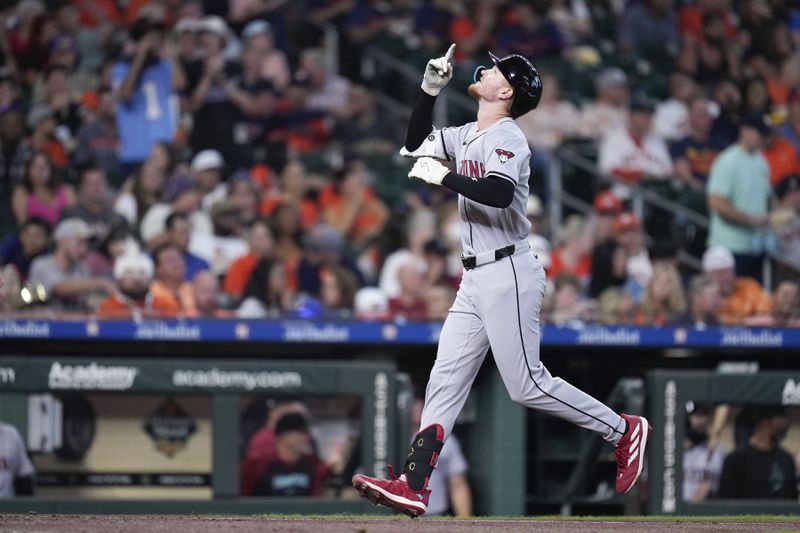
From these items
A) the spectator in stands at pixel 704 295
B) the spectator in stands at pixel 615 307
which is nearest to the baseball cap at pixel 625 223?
the spectator in stands at pixel 615 307

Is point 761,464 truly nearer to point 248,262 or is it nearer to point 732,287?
point 732,287

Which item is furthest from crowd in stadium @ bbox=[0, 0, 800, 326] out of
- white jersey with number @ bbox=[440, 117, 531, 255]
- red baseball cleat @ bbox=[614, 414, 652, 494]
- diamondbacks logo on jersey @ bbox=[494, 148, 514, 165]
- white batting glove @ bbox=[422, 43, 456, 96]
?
diamondbacks logo on jersey @ bbox=[494, 148, 514, 165]

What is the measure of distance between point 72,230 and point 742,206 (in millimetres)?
4889

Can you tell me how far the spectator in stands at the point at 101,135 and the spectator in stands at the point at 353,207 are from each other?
5.34 feet

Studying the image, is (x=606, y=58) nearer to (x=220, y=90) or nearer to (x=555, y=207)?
(x=555, y=207)

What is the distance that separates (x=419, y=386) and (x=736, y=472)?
6.58 feet

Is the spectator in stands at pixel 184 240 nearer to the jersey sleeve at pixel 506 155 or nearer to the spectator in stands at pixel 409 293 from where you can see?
the spectator in stands at pixel 409 293

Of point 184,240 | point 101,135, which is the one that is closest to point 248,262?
point 184,240

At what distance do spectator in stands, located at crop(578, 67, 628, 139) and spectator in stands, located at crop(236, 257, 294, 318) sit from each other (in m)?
3.48

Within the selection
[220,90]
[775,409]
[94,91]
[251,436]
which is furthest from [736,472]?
[94,91]

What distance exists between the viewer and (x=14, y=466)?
722 cm

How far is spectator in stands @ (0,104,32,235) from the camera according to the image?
385 inches

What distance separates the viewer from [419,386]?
8.23m

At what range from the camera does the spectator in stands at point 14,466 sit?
718 centimetres
